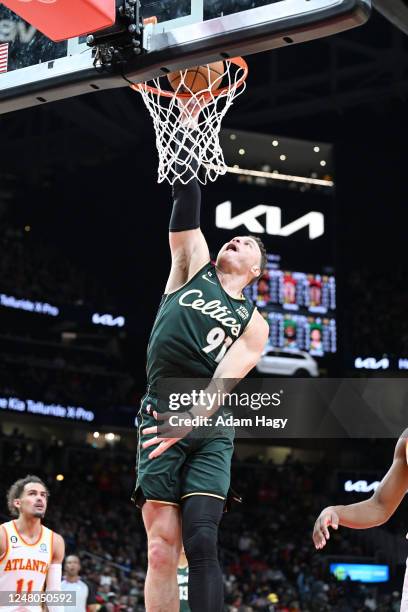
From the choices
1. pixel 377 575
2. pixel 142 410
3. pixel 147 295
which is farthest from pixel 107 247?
pixel 142 410

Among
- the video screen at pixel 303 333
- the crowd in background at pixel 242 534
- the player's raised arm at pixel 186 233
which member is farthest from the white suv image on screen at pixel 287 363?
the player's raised arm at pixel 186 233

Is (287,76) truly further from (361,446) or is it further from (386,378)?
(361,446)

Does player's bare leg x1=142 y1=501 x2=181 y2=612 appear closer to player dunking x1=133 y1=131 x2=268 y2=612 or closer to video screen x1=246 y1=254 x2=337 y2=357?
player dunking x1=133 y1=131 x2=268 y2=612

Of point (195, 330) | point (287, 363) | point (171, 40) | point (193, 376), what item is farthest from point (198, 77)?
point (287, 363)

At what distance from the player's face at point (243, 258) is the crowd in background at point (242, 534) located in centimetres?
1139

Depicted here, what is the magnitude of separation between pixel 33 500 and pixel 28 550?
337 millimetres

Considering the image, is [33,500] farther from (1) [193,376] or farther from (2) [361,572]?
(2) [361,572]

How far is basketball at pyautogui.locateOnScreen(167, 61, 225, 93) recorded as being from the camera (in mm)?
4738

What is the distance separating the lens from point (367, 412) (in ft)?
60.5

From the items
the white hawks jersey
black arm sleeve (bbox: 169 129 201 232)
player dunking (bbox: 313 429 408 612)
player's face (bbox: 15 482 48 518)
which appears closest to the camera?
player dunking (bbox: 313 429 408 612)

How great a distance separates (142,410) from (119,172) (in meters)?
18.7

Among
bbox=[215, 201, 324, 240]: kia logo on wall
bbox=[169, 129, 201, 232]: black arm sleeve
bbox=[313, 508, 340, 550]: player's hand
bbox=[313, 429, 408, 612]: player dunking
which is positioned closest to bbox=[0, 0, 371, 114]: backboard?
bbox=[169, 129, 201, 232]: black arm sleeve

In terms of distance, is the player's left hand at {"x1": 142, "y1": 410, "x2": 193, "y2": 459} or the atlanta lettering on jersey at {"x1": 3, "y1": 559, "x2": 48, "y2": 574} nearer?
the player's left hand at {"x1": 142, "y1": 410, "x2": 193, "y2": 459}

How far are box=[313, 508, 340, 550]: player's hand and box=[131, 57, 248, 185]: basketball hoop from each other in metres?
1.88
